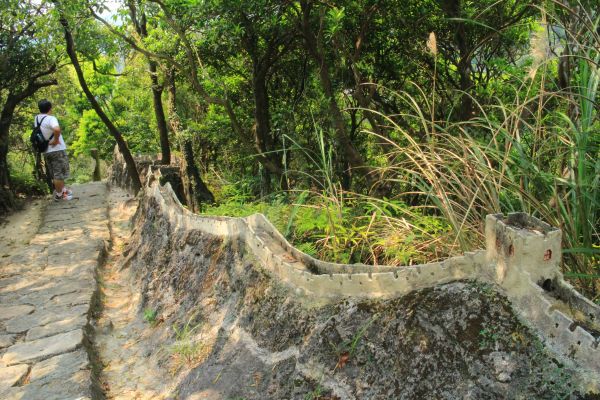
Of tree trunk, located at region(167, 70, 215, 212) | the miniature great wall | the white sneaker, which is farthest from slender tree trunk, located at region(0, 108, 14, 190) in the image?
the miniature great wall

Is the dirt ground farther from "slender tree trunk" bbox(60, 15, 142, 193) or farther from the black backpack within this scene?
"slender tree trunk" bbox(60, 15, 142, 193)

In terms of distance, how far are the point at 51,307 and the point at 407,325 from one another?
4000mm

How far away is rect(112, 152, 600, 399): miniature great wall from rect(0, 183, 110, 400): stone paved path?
1.11 meters

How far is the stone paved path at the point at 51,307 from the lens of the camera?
379 cm

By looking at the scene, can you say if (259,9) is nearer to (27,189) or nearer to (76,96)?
(27,189)

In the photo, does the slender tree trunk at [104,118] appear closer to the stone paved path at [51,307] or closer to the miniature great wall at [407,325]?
the stone paved path at [51,307]

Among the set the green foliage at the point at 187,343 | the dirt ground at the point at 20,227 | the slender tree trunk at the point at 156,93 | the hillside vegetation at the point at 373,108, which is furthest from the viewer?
the slender tree trunk at the point at 156,93

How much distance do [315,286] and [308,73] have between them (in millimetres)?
4801

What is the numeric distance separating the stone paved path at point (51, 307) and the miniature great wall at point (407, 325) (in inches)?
43.9

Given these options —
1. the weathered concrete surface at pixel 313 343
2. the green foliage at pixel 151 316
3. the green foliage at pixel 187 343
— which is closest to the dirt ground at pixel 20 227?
the green foliage at pixel 151 316

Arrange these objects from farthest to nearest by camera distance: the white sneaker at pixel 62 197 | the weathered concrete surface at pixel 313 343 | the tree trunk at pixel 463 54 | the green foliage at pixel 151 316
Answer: the white sneaker at pixel 62 197
the tree trunk at pixel 463 54
the green foliage at pixel 151 316
the weathered concrete surface at pixel 313 343

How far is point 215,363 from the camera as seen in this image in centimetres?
336

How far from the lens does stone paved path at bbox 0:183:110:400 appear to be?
3.79 metres

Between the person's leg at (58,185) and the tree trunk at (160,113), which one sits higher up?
the tree trunk at (160,113)
